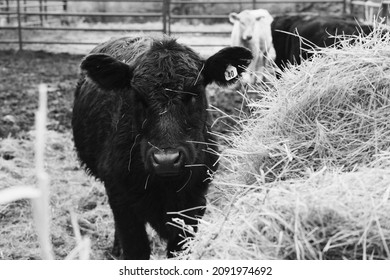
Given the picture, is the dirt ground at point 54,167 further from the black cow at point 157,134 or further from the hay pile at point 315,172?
the hay pile at point 315,172

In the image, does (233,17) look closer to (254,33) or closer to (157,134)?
(254,33)

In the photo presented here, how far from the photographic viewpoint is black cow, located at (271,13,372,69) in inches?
363

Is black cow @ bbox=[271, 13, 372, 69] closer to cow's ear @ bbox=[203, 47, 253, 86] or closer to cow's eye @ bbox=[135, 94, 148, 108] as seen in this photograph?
cow's ear @ bbox=[203, 47, 253, 86]

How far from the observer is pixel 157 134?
3271mm

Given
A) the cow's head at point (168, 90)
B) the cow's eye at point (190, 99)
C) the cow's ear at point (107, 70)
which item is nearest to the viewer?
the cow's head at point (168, 90)

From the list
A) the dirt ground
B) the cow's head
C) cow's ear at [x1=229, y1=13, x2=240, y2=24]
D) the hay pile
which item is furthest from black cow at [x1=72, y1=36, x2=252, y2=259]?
cow's ear at [x1=229, y1=13, x2=240, y2=24]

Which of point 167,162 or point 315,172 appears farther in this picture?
point 167,162

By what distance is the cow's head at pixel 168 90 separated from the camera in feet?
10.7

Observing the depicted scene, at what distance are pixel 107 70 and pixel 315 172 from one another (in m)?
1.66

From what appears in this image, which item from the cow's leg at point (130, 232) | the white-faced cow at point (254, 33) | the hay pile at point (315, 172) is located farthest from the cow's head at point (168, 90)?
the white-faced cow at point (254, 33)

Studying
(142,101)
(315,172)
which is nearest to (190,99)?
→ (142,101)

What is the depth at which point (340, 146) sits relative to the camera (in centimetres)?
280

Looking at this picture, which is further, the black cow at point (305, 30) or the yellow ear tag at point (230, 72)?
the black cow at point (305, 30)

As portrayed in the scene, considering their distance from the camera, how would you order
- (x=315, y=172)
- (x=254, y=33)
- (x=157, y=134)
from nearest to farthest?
(x=315, y=172)
(x=157, y=134)
(x=254, y=33)
